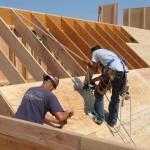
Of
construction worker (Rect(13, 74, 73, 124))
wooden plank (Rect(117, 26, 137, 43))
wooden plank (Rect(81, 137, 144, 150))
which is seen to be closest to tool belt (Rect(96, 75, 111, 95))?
construction worker (Rect(13, 74, 73, 124))

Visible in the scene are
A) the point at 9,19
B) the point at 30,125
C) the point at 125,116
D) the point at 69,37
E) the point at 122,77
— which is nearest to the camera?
the point at 30,125

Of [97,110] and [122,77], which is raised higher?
[122,77]

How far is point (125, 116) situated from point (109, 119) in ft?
1.98

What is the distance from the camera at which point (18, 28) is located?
22.3 ft

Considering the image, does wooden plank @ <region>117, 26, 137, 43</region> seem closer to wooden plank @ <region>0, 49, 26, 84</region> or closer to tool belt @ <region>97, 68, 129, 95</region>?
tool belt @ <region>97, 68, 129, 95</region>

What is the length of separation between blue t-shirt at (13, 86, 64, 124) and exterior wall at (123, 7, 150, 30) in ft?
50.3

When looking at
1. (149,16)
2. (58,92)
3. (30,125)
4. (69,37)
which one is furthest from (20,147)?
(149,16)

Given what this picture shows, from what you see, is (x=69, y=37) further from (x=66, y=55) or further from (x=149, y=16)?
(x=149, y=16)

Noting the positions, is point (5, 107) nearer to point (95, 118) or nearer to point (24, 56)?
point (95, 118)

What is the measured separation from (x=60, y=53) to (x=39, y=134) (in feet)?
15.0

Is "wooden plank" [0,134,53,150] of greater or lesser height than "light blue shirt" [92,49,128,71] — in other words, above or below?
below

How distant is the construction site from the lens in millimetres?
2287

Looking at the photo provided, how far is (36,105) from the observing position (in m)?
3.17

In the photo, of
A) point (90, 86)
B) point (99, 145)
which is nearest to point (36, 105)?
point (99, 145)
